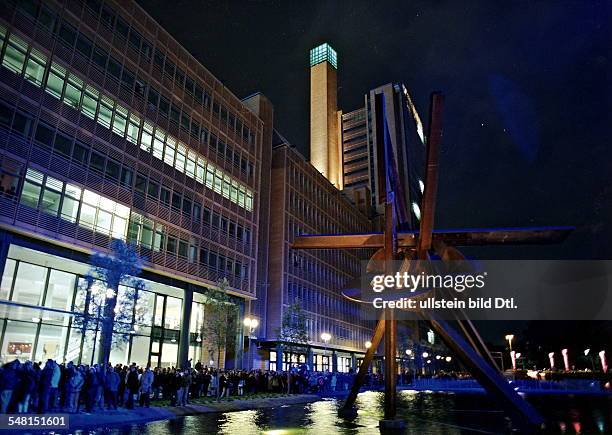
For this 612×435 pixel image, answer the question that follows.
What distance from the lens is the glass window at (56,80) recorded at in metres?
28.0

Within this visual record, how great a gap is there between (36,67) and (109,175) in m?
7.46

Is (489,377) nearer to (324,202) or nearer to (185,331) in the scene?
(185,331)

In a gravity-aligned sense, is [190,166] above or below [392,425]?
above

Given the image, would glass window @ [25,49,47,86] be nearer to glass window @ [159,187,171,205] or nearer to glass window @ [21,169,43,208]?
glass window @ [21,169,43,208]

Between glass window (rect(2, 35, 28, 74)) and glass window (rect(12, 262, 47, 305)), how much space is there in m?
10.6

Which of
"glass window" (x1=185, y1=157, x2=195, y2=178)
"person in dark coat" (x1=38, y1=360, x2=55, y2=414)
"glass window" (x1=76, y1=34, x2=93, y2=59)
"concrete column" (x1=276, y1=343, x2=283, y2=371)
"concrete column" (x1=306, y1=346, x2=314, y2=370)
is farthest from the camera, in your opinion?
"concrete column" (x1=306, y1=346, x2=314, y2=370)

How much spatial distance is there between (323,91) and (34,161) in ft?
357

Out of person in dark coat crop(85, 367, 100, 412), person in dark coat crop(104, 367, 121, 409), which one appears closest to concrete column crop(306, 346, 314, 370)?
person in dark coat crop(104, 367, 121, 409)

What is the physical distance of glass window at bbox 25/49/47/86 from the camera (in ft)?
88.0

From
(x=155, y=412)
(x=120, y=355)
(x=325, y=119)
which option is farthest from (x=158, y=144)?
(x=325, y=119)

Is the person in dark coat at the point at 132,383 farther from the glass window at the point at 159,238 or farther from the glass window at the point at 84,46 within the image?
the glass window at the point at 84,46

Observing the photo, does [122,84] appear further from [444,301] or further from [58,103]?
[444,301]

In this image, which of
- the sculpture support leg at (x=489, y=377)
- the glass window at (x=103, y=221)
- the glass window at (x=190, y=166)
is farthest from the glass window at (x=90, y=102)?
the sculpture support leg at (x=489, y=377)

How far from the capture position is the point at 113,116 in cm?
3241
